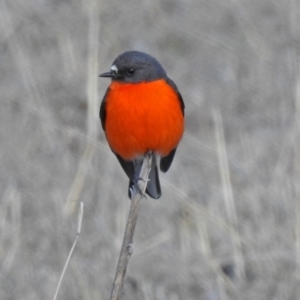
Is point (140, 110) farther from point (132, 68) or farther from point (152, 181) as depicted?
point (152, 181)

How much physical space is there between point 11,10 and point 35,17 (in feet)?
1.52

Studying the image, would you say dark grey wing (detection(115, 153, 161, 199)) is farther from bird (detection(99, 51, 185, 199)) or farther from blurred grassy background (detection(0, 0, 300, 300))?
blurred grassy background (detection(0, 0, 300, 300))

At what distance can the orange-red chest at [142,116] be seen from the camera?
5234 mm

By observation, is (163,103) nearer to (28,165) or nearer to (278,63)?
(28,165)

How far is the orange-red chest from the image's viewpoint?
5.23 metres

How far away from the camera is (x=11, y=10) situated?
8680mm

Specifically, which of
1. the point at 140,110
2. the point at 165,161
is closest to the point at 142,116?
the point at 140,110

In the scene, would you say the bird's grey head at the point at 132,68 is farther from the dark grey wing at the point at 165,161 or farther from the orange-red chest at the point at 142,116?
the dark grey wing at the point at 165,161

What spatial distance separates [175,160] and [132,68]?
2.96 m

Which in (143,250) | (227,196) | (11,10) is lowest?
(143,250)

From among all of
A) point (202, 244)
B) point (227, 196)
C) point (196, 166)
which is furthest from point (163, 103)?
point (196, 166)

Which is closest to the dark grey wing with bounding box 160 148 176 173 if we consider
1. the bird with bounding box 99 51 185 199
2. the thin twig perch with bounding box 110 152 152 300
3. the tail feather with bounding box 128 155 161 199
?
the tail feather with bounding box 128 155 161 199

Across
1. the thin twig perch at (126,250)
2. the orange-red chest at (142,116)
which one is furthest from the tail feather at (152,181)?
the thin twig perch at (126,250)

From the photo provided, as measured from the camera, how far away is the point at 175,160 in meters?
8.24
